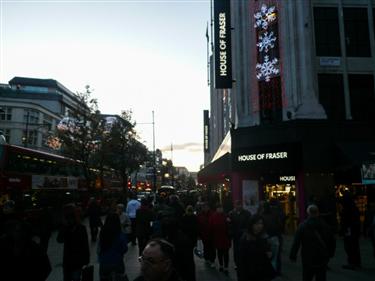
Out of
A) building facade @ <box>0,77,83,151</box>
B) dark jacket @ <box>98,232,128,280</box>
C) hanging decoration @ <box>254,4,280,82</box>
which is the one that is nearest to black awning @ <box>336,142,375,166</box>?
hanging decoration @ <box>254,4,280,82</box>

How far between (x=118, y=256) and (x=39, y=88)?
8749cm

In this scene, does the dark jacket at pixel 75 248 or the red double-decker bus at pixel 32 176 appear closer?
the dark jacket at pixel 75 248

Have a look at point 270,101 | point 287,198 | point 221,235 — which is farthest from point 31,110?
point 221,235

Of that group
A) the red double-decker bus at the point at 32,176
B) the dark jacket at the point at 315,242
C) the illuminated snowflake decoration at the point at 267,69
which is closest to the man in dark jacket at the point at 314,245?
the dark jacket at the point at 315,242

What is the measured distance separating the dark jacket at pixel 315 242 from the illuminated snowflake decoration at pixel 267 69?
15.5 metres

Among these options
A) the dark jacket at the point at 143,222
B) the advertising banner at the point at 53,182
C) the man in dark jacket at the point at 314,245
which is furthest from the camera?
the advertising banner at the point at 53,182

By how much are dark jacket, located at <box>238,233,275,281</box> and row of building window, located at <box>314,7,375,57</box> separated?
57.9 ft

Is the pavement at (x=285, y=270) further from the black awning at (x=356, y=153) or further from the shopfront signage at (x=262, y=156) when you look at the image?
the shopfront signage at (x=262, y=156)

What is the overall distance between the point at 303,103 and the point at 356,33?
204 inches

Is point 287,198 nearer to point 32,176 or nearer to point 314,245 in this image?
point 32,176

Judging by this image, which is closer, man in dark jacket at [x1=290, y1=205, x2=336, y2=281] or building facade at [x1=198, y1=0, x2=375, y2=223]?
man in dark jacket at [x1=290, y1=205, x2=336, y2=281]

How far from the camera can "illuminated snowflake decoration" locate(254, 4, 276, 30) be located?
22125 mm

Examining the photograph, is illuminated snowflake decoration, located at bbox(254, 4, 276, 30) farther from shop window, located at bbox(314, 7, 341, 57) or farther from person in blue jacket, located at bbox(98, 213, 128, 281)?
person in blue jacket, located at bbox(98, 213, 128, 281)

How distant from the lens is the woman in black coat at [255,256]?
17.8ft
